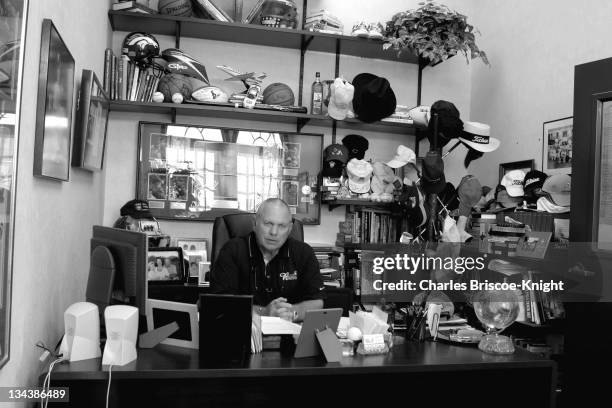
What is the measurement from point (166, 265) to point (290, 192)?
3.48 feet

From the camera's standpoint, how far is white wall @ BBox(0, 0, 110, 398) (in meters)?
1.53

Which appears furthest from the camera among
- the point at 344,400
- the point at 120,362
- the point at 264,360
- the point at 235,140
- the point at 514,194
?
the point at 235,140

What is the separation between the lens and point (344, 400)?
6.26ft

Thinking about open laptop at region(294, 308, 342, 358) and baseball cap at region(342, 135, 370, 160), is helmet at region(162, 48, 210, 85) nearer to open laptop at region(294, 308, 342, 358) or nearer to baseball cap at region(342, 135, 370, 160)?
baseball cap at region(342, 135, 370, 160)

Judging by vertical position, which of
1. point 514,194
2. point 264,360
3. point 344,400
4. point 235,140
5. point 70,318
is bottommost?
point 344,400

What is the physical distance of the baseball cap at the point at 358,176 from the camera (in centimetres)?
368

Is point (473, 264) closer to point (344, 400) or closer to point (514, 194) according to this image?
point (514, 194)

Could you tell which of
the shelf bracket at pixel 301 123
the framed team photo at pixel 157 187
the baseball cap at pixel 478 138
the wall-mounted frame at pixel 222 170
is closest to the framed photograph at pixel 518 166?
the baseball cap at pixel 478 138

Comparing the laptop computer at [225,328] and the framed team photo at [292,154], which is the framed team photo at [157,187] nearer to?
the framed team photo at [292,154]

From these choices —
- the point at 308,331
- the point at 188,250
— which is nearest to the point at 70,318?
the point at 308,331

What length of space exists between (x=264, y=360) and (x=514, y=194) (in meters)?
2.07

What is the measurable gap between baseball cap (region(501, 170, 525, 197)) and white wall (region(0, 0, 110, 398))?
95.6 inches

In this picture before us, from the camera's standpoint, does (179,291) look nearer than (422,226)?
Yes

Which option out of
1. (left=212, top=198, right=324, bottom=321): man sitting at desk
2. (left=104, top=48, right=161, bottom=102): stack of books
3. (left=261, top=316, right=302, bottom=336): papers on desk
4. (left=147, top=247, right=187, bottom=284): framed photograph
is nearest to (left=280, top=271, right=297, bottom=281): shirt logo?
Result: (left=212, top=198, right=324, bottom=321): man sitting at desk
